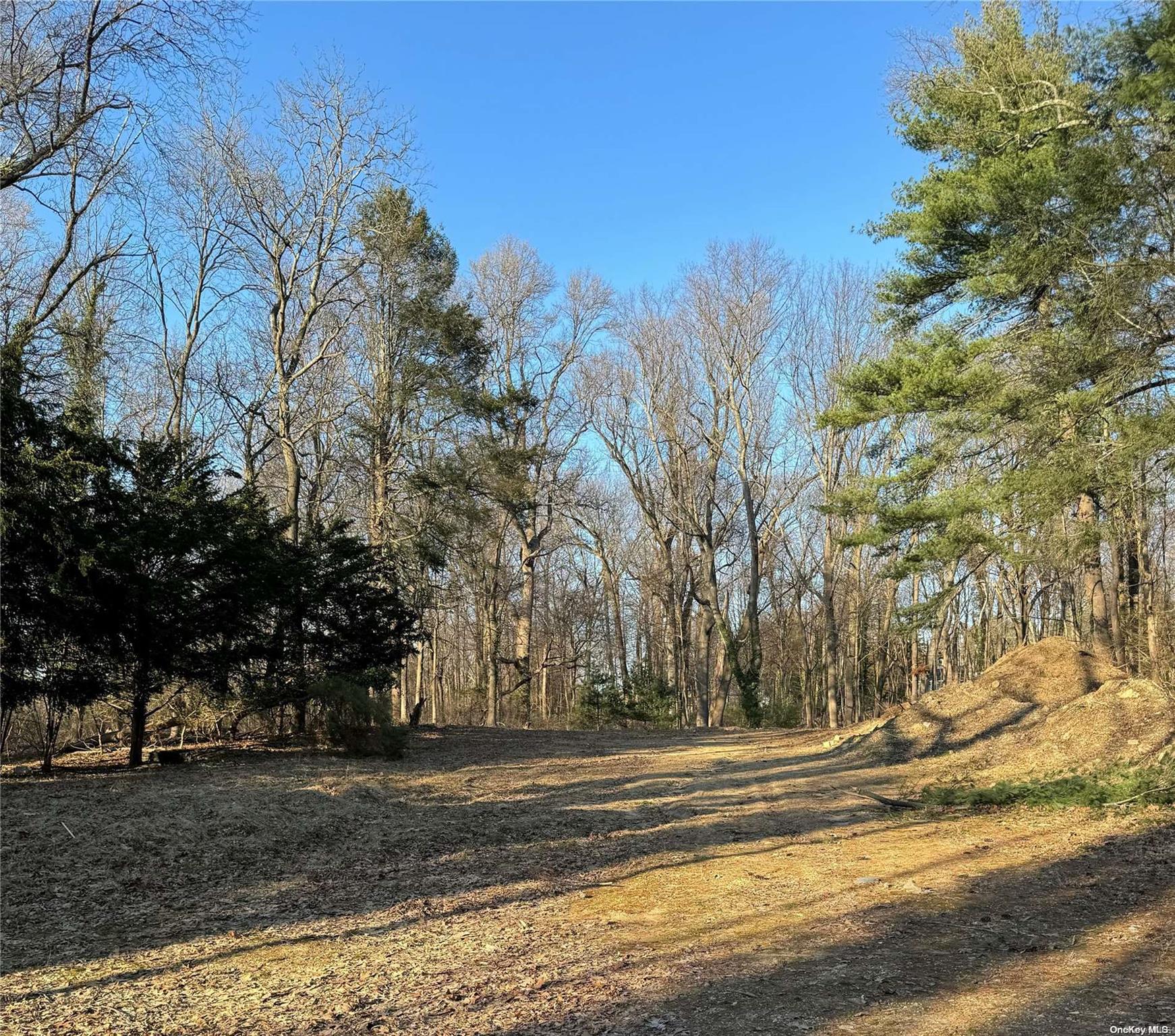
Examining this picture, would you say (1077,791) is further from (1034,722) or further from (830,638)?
(830,638)

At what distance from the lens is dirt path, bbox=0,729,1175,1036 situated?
12.9ft

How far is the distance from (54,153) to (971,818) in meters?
13.3

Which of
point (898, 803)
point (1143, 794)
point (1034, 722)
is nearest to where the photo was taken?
point (1143, 794)

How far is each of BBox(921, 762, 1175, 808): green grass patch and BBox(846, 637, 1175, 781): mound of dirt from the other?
0.55 meters

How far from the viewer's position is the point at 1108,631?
1372 cm

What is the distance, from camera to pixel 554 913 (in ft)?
18.7

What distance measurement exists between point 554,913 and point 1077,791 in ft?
18.7

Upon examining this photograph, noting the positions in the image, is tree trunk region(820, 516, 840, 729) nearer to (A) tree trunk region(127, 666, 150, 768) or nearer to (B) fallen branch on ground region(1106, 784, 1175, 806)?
(B) fallen branch on ground region(1106, 784, 1175, 806)

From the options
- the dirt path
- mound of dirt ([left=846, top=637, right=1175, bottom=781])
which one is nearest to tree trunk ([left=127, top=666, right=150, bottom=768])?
the dirt path

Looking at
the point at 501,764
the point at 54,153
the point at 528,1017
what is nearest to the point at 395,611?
the point at 501,764

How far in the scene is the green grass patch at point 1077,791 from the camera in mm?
7527

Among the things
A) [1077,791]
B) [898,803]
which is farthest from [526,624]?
[1077,791]

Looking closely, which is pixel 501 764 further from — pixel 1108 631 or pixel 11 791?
pixel 1108 631

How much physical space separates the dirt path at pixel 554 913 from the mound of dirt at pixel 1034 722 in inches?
77.4
